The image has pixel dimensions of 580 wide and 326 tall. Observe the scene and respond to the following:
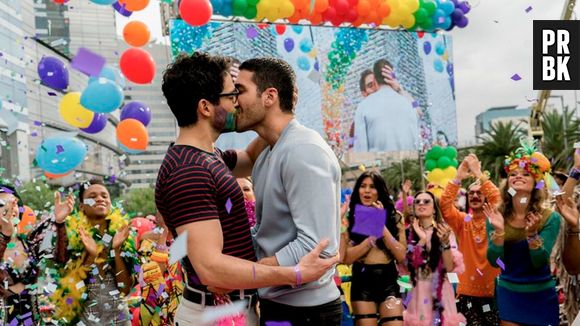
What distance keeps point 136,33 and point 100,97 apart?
1.48m

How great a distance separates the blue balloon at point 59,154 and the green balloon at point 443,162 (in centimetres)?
634

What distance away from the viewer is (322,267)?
208cm

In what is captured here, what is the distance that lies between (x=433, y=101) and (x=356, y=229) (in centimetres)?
1319

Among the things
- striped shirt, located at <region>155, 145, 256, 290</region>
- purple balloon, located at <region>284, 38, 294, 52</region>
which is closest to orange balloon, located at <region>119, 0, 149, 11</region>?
striped shirt, located at <region>155, 145, 256, 290</region>

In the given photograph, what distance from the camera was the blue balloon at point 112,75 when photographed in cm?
550

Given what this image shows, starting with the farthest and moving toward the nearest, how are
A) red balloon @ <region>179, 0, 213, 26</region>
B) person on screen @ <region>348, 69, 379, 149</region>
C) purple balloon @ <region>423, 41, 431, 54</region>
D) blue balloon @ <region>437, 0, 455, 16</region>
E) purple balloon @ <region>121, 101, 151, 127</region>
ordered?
purple balloon @ <region>423, 41, 431, 54</region>
person on screen @ <region>348, 69, 379, 149</region>
blue balloon @ <region>437, 0, 455, 16</region>
red balloon @ <region>179, 0, 213, 26</region>
purple balloon @ <region>121, 101, 151, 127</region>

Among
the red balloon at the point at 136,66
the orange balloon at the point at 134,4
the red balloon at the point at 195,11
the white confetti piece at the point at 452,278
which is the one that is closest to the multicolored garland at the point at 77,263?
the red balloon at the point at 136,66

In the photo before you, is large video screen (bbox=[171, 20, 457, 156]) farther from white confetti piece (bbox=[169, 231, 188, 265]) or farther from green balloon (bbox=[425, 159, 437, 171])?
white confetti piece (bbox=[169, 231, 188, 265])

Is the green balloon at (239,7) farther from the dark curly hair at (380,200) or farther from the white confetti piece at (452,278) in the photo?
the white confetti piece at (452,278)

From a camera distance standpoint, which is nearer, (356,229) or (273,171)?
(273,171)

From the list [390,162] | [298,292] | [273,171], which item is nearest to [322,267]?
[298,292]

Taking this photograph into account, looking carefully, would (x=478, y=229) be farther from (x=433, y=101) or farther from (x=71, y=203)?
(x=433, y=101)

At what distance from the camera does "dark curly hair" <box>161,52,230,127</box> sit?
7.07 feet

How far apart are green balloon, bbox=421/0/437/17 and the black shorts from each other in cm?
1110
